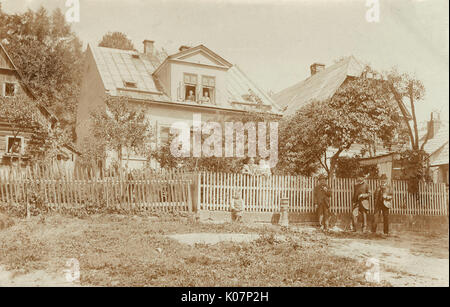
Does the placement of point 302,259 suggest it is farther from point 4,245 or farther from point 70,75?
point 70,75

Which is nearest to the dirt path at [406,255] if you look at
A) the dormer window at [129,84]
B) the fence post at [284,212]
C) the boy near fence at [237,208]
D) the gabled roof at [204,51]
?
the fence post at [284,212]

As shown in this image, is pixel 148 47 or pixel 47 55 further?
pixel 148 47

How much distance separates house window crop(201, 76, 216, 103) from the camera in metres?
19.6

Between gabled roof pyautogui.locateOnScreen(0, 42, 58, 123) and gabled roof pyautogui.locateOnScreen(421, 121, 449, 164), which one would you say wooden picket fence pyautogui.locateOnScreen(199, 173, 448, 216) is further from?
gabled roof pyautogui.locateOnScreen(0, 42, 58, 123)

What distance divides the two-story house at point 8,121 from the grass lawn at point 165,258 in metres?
6.56

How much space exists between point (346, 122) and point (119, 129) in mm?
7846

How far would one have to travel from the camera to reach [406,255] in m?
8.73

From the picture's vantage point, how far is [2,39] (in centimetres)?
1504

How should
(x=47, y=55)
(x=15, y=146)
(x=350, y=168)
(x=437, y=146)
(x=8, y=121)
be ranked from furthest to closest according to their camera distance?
(x=437, y=146), (x=47, y=55), (x=350, y=168), (x=15, y=146), (x=8, y=121)

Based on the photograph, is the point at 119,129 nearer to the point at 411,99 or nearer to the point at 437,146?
the point at 411,99

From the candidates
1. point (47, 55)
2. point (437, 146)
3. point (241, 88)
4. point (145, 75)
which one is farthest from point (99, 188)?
point (437, 146)

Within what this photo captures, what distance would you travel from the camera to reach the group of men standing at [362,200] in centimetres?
1148

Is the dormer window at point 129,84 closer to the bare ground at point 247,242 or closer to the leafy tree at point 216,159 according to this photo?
the leafy tree at point 216,159

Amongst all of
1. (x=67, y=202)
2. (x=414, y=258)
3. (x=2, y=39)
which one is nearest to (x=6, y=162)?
(x=2, y=39)
